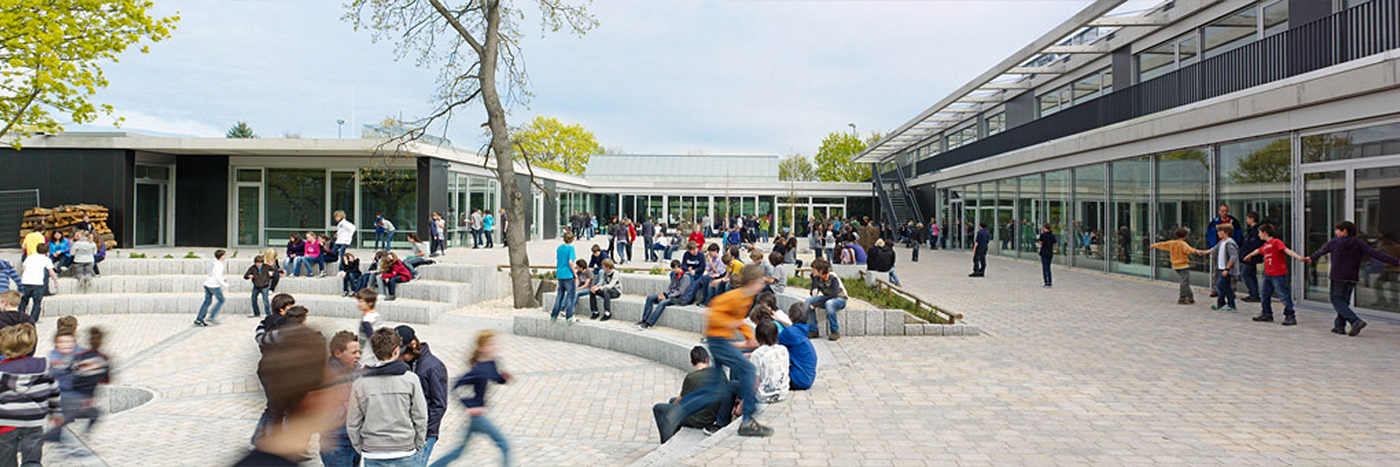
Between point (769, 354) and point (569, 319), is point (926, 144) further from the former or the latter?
point (769, 354)

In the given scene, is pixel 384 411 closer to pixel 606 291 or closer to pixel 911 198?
pixel 606 291

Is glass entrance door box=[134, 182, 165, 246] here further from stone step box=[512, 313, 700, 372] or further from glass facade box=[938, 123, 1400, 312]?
glass facade box=[938, 123, 1400, 312]

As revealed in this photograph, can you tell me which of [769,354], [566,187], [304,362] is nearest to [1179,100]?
[769,354]

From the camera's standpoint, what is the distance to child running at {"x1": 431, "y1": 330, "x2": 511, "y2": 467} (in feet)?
17.3

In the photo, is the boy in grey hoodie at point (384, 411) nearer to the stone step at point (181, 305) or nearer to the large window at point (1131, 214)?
the stone step at point (181, 305)

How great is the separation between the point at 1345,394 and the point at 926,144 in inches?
1386

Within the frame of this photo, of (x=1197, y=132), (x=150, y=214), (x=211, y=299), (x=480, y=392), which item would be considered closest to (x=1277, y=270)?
(x=1197, y=132)

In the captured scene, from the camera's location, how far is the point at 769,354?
640cm

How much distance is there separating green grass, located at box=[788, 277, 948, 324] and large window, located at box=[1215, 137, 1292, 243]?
6.31m

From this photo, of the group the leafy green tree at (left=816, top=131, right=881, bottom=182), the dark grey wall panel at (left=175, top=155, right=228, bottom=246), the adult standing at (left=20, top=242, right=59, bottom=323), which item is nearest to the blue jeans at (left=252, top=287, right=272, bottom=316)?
the adult standing at (left=20, top=242, right=59, bottom=323)

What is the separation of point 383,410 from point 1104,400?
5.48 metres

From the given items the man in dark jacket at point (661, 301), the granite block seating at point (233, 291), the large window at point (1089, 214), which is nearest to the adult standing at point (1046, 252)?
the large window at point (1089, 214)

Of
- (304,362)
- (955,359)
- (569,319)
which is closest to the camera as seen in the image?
(304,362)

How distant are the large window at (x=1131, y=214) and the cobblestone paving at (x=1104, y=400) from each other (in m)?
6.37
